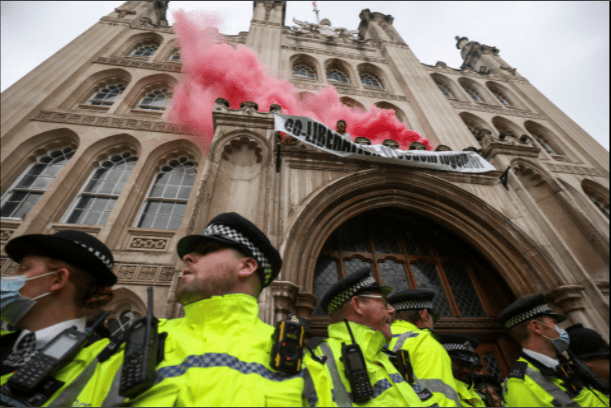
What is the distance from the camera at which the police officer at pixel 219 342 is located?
117cm

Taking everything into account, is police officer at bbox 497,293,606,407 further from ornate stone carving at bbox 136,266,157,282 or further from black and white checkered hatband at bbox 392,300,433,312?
ornate stone carving at bbox 136,266,157,282

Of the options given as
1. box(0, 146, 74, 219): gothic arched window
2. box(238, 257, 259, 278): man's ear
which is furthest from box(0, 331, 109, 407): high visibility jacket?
box(0, 146, 74, 219): gothic arched window

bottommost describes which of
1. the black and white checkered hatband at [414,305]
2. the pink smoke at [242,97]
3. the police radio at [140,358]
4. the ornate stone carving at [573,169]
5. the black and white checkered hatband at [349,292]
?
the police radio at [140,358]

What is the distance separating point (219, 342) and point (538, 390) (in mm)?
2651

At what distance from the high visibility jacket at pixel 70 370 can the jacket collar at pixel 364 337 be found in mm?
1579

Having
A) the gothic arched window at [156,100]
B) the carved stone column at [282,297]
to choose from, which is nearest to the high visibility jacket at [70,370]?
the carved stone column at [282,297]

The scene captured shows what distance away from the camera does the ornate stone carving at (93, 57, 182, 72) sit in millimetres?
9139

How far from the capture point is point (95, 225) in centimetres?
523

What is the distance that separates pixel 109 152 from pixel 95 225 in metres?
2.51

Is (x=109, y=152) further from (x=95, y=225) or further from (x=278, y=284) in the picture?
(x=278, y=284)

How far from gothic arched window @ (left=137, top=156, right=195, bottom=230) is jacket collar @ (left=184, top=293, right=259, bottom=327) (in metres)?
4.42

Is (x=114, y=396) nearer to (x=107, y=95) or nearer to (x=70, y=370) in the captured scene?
(x=70, y=370)

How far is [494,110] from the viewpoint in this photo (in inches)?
474

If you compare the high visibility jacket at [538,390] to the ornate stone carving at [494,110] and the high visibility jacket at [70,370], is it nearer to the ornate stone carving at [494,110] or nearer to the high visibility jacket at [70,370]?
the high visibility jacket at [70,370]
